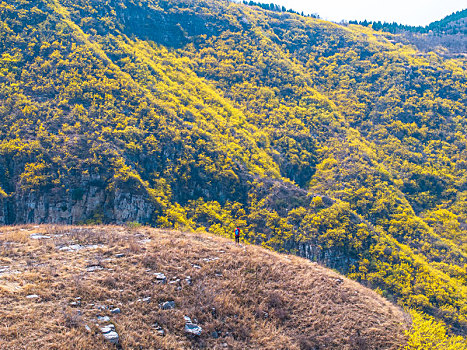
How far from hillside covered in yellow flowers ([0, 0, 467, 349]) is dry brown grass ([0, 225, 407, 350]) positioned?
725 cm

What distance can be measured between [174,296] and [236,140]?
43952 millimetres

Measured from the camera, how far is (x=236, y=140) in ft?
193

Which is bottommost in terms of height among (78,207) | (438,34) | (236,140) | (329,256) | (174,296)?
(329,256)

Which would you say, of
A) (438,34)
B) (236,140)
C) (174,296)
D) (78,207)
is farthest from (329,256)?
(438,34)

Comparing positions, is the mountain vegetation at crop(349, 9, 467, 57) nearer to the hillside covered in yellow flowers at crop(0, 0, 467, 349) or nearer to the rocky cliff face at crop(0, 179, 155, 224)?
the hillside covered in yellow flowers at crop(0, 0, 467, 349)

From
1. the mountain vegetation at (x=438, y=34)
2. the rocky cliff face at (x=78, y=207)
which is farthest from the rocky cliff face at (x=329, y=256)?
the mountain vegetation at (x=438, y=34)

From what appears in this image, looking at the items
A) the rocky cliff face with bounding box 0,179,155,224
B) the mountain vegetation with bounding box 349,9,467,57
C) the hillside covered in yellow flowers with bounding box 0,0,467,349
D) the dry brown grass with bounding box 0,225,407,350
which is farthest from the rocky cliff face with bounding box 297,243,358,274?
the mountain vegetation with bounding box 349,9,467,57

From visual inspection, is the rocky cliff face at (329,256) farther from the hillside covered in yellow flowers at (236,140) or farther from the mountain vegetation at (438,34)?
the mountain vegetation at (438,34)

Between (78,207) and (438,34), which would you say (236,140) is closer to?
(78,207)

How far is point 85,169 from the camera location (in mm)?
41500

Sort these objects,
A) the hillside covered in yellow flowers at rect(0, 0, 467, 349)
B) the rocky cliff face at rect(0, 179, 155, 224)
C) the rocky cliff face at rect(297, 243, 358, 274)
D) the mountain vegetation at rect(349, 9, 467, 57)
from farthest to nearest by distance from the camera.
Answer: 1. the mountain vegetation at rect(349, 9, 467, 57)
2. the rocky cliff face at rect(297, 243, 358, 274)
3. the hillside covered in yellow flowers at rect(0, 0, 467, 349)
4. the rocky cliff face at rect(0, 179, 155, 224)

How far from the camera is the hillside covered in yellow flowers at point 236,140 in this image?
41.0 metres

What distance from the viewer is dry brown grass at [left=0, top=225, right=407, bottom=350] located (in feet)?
45.3

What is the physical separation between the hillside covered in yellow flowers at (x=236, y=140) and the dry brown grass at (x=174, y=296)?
7251mm
